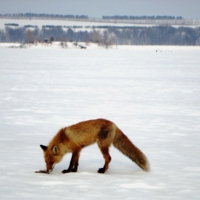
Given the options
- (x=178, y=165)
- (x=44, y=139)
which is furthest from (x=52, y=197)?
(x=44, y=139)

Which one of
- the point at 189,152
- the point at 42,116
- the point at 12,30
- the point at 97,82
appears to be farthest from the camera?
the point at 12,30

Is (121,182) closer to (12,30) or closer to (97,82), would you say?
(97,82)

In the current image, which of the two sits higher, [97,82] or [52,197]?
[52,197]

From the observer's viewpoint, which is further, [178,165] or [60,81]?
[60,81]

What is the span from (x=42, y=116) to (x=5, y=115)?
102 cm

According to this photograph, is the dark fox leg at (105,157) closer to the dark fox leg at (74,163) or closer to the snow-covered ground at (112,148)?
the snow-covered ground at (112,148)

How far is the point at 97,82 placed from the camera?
2408cm

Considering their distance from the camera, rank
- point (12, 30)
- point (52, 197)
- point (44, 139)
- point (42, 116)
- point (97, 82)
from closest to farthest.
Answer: point (52, 197), point (44, 139), point (42, 116), point (97, 82), point (12, 30)

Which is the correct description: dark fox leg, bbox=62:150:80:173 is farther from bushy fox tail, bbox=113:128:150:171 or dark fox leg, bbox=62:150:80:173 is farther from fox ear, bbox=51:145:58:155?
bushy fox tail, bbox=113:128:150:171

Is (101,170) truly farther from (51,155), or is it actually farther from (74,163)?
(51,155)

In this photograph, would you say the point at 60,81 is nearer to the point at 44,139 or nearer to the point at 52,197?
the point at 44,139

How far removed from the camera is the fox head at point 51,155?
6176 mm

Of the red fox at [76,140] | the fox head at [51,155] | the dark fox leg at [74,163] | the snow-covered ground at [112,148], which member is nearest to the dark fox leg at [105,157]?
the red fox at [76,140]

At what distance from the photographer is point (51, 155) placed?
621 cm
